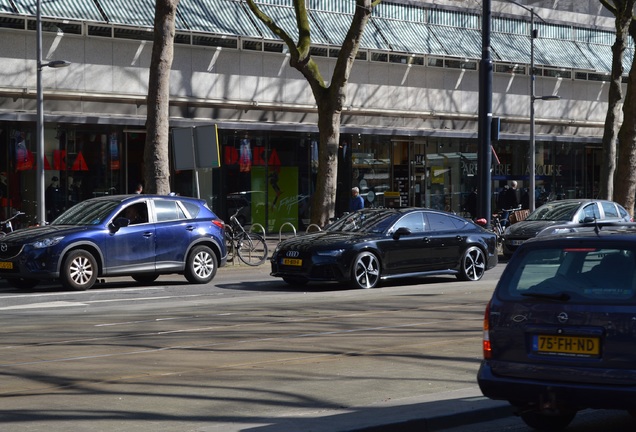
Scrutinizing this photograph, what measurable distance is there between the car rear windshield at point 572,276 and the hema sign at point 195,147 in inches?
667

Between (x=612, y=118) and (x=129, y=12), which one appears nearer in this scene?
(x=129, y=12)

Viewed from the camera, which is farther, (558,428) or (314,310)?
(314,310)

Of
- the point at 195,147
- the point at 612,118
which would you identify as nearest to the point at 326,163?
the point at 195,147

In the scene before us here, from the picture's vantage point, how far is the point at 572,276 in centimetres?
744

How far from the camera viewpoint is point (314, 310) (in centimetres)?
1537

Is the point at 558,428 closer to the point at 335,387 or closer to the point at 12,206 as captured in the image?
the point at 335,387

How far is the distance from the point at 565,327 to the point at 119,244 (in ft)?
41.5

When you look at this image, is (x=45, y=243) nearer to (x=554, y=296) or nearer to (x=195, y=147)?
(x=195, y=147)

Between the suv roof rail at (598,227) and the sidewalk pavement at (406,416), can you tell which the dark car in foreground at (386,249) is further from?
the suv roof rail at (598,227)

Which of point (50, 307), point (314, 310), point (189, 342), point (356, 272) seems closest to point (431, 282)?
point (356, 272)

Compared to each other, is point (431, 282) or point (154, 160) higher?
point (154, 160)

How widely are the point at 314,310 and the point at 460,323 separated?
2.34 meters

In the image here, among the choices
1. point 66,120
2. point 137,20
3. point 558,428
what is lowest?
point 558,428

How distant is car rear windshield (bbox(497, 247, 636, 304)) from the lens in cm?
718
